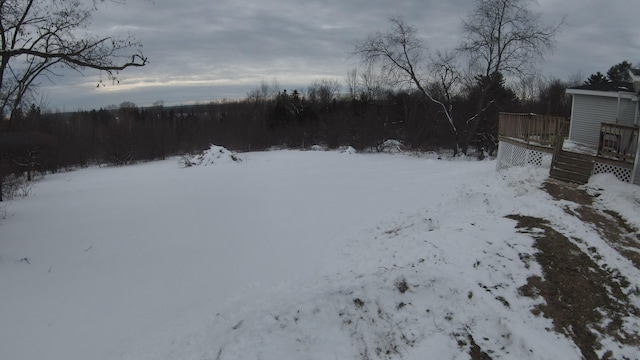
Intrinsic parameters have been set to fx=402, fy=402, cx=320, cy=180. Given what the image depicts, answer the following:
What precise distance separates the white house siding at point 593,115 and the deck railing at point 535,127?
273cm

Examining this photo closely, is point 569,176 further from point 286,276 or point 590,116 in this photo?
point 286,276

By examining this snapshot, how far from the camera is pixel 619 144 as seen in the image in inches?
441

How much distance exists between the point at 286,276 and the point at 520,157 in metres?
10.8

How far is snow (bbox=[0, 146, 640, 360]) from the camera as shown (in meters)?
4.81

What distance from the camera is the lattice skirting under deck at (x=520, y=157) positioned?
42.3 ft

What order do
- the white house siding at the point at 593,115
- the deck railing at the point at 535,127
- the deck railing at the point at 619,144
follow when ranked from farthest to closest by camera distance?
the white house siding at the point at 593,115 < the deck railing at the point at 535,127 < the deck railing at the point at 619,144

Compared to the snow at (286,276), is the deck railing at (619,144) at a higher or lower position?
higher

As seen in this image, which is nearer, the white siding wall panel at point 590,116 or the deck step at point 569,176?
the deck step at point 569,176

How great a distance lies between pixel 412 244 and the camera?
761 cm

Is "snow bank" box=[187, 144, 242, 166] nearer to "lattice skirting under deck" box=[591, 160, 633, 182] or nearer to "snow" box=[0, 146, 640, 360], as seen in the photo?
"snow" box=[0, 146, 640, 360]

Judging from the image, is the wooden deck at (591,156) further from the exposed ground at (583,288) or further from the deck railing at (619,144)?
the exposed ground at (583,288)

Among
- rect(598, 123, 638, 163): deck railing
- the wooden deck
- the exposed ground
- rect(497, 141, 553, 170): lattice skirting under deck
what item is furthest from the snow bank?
the exposed ground

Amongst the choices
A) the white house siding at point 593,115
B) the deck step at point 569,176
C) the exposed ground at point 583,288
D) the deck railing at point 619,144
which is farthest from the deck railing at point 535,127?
the exposed ground at point 583,288

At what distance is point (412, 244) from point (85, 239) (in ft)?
22.9
